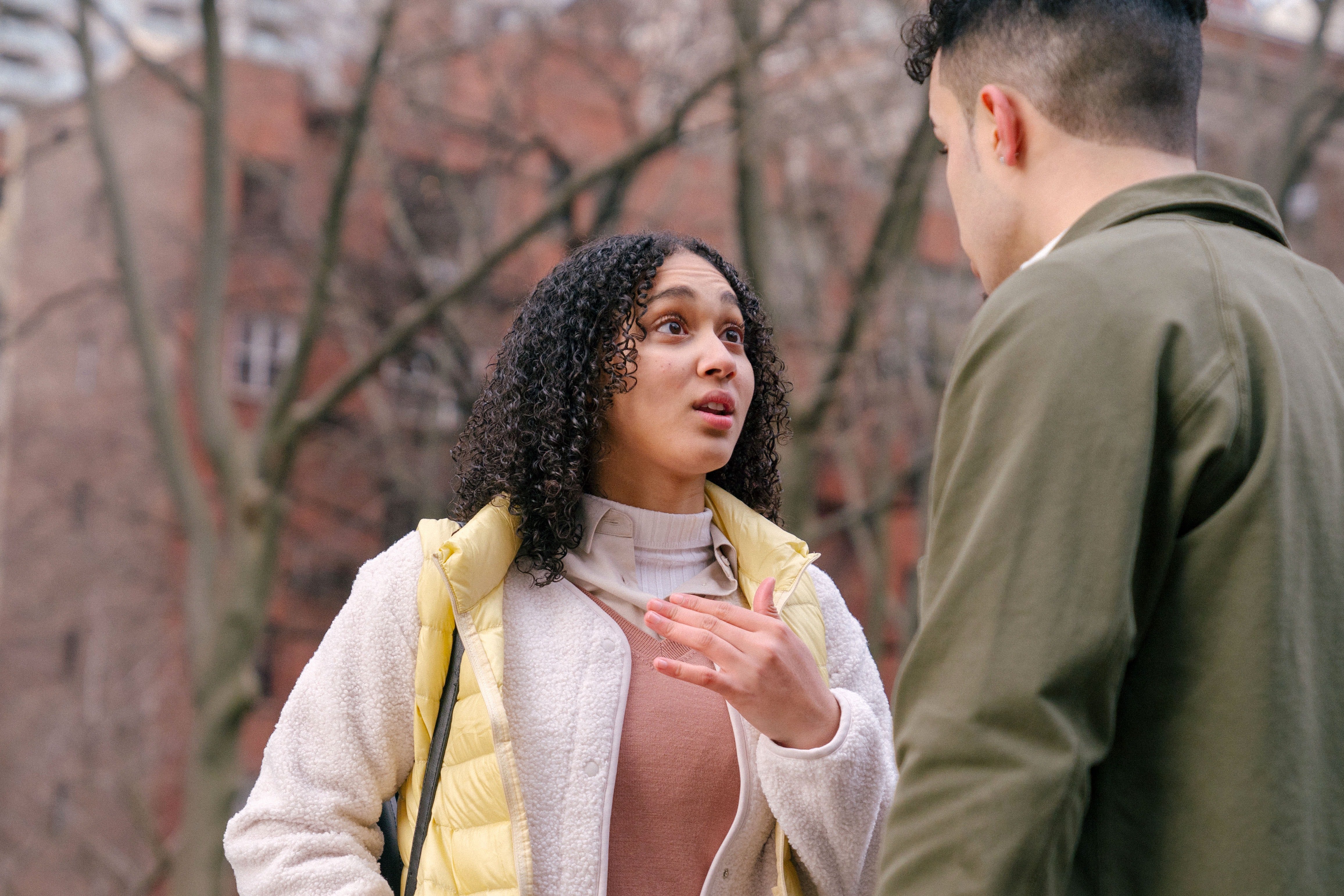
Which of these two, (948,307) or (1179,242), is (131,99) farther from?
(1179,242)

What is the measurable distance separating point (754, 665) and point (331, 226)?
797 centimetres

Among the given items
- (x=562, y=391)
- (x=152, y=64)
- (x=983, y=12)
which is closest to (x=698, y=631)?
(x=562, y=391)

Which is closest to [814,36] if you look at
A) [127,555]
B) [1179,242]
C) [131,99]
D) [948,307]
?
[948,307]

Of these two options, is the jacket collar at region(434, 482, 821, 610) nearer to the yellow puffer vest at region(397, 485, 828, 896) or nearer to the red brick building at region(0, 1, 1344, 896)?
the yellow puffer vest at region(397, 485, 828, 896)

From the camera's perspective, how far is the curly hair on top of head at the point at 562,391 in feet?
8.43

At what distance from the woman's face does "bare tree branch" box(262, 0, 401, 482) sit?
703 centimetres

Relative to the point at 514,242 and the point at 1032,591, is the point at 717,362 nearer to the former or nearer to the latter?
the point at 1032,591

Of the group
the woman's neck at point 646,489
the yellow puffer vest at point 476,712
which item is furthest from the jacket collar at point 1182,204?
the woman's neck at point 646,489

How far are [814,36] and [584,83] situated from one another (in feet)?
27.8

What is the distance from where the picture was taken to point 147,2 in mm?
21922

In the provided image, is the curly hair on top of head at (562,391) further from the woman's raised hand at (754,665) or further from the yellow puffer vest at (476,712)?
the woman's raised hand at (754,665)

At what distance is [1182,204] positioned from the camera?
5.47ft

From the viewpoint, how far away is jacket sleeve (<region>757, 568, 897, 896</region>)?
7.29ft

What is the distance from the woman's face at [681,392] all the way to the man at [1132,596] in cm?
99
